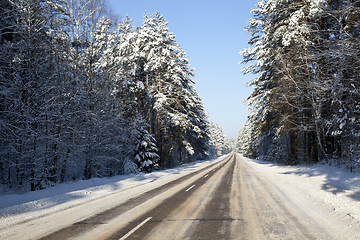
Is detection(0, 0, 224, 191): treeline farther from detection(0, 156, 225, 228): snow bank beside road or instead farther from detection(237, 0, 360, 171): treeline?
detection(237, 0, 360, 171): treeline

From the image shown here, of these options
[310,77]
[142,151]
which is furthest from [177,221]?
[142,151]

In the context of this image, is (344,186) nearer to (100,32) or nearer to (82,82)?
(82,82)

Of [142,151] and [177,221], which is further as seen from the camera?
[142,151]

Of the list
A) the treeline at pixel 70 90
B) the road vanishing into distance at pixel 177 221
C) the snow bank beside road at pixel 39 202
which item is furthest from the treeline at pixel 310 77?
the snow bank beside road at pixel 39 202

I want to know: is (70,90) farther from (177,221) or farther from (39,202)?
(177,221)

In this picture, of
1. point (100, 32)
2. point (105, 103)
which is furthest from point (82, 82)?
point (100, 32)

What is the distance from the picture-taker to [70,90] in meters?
12.8

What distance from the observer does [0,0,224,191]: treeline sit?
32.8 ft

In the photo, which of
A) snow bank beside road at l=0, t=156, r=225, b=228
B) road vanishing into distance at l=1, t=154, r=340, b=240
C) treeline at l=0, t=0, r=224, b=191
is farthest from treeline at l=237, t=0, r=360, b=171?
snow bank beside road at l=0, t=156, r=225, b=228

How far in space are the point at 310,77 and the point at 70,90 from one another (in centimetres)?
1550

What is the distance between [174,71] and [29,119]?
17512 millimetres

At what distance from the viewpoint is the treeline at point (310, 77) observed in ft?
31.9

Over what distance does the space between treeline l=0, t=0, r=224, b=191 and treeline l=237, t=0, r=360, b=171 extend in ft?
30.8

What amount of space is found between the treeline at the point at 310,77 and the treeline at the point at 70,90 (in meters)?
9.40
